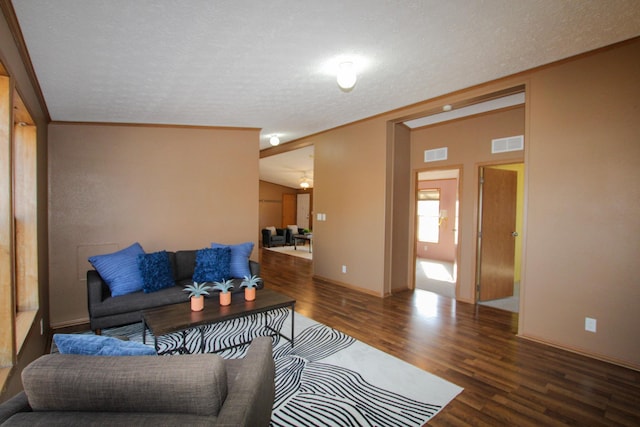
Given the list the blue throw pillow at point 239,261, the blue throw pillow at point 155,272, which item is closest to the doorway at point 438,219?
the blue throw pillow at point 239,261

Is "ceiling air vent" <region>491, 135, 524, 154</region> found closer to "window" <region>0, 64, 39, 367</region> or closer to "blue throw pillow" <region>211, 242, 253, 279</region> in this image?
"blue throw pillow" <region>211, 242, 253, 279</region>

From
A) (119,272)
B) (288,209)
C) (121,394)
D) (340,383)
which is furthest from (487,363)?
(288,209)

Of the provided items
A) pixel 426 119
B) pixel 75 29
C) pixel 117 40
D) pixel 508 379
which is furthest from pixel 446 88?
pixel 75 29

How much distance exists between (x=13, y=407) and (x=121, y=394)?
0.43 m

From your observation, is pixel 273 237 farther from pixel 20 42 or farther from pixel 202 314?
pixel 20 42

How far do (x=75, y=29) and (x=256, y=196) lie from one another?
3186mm

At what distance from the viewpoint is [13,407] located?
3.68ft

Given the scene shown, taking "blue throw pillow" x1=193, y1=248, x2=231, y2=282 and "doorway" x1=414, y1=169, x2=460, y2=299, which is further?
"doorway" x1=414, y1=169, x2=460, y2=299

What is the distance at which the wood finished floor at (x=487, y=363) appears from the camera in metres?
2.08

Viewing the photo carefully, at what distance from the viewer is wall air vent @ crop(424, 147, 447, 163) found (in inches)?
193

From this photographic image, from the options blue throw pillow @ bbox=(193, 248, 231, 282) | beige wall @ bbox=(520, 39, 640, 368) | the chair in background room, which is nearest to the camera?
beige wall @ bbox=(520, 39, 640, 368)

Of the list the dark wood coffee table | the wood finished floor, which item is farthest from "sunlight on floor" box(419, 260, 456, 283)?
the dark wood coffee table

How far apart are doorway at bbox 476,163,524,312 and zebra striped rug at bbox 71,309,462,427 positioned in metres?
2.58

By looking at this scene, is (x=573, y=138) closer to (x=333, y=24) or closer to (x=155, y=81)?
(x=333, y=24)
